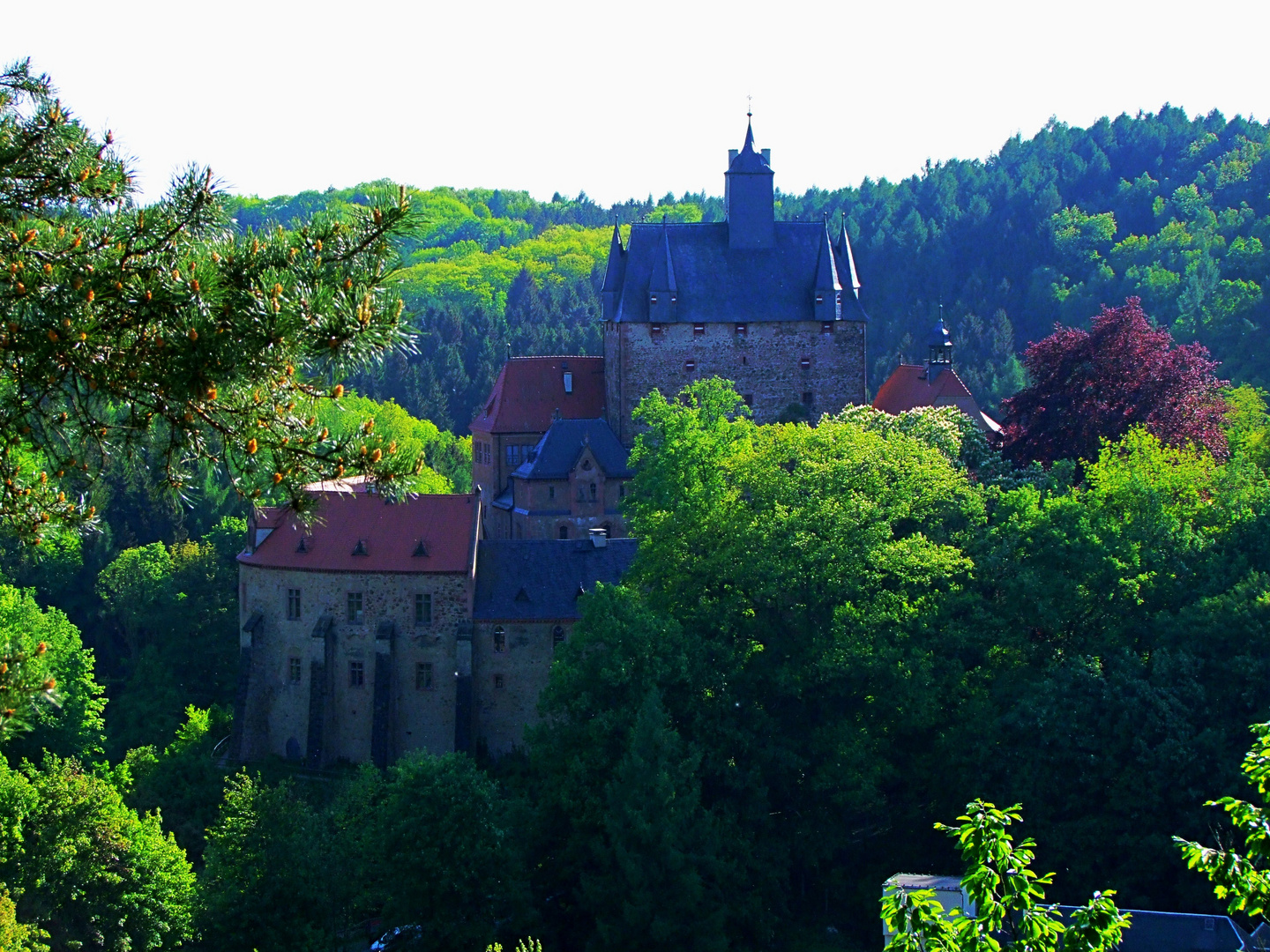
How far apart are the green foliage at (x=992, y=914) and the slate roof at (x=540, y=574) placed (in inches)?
1081

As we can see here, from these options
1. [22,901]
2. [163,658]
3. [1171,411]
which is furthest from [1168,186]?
[22,901]

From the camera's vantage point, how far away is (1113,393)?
133ft

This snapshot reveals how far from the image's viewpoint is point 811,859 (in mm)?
31141

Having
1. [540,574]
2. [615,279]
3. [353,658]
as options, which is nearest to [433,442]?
[615,279]

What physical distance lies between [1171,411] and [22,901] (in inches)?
1149

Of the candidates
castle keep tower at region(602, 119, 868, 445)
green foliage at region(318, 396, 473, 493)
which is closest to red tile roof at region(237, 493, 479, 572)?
castle keep tower at region(602, 119, 868, 445)

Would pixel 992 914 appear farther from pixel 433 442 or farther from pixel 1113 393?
pixel 433 442

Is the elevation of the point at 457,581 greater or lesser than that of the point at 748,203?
lesser

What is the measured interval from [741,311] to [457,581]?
1463 centimetres

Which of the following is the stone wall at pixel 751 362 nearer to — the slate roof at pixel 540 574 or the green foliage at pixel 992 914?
the slate roof at pixel 540 574

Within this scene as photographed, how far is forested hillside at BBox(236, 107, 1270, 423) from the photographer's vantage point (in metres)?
91.1

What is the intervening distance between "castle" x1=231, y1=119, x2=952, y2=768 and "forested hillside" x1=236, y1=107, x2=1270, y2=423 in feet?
101

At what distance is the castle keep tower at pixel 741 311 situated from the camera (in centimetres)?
4869

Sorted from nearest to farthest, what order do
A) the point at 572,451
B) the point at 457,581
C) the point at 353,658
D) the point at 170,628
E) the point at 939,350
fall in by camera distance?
the point at 457,581 < the point at 353,658 < the point at 572,451 < the point at 170,628 < the point at 939,350
